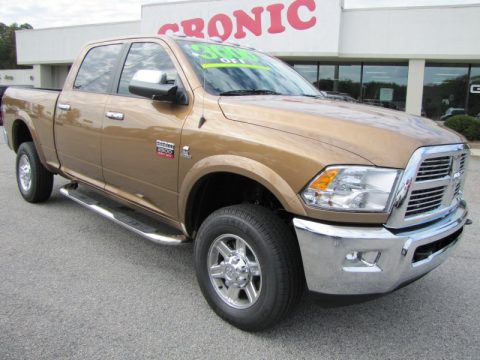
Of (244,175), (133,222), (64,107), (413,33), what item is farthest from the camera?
(413,33)

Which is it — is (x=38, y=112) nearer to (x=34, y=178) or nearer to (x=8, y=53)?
(x=34, y=178)

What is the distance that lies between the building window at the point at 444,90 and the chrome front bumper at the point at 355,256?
56.9 ft

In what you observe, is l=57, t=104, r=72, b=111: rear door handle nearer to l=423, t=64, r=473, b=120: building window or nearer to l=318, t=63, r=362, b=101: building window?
l=318, t=63, r=362, b=101: building window

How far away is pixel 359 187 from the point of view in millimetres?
2369

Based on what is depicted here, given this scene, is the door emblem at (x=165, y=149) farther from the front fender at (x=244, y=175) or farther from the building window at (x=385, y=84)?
the building window at (x=385, y=84)

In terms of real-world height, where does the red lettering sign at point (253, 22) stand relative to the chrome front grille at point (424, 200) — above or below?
above

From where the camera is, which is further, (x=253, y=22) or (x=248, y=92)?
(x=253, y=22)

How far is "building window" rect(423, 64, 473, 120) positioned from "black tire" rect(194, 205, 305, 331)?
56.8 feet

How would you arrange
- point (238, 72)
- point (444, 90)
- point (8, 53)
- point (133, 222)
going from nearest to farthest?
point (238, 72) < point (133, 222) < point (444, 90) < point (8, 53)

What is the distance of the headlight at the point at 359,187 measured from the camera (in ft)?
7.73

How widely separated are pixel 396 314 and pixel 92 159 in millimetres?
3048

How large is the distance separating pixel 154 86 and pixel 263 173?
1120 millimetres

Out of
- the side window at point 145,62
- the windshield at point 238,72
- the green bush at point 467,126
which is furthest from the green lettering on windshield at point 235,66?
the green bush at point 467,126

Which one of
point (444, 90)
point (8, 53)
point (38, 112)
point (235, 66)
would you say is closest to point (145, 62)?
point (235, 66)
